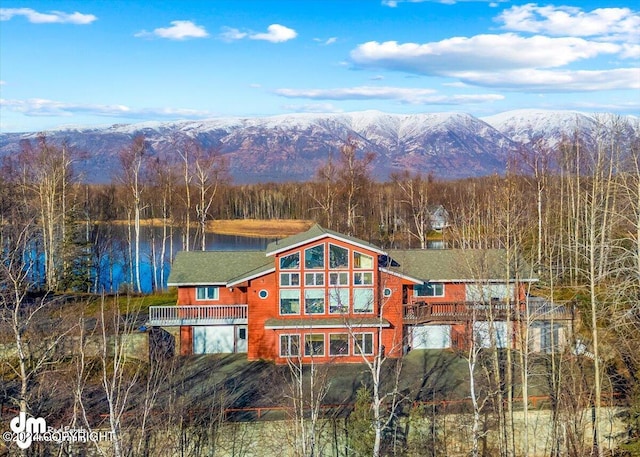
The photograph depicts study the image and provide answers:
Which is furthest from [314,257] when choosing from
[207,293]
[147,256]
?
[147,256]

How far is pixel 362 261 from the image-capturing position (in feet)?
78.5

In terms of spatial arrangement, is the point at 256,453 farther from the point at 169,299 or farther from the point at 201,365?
the point at 169,299

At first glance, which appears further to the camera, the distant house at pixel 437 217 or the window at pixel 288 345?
the distant house at pixel 437 217

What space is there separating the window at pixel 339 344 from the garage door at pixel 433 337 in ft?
11.5

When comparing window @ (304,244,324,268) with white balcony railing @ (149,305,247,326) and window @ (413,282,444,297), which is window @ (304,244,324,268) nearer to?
white balcony railing @ (149,305,247,326)

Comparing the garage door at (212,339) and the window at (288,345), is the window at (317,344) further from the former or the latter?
the garage door at (212,339)

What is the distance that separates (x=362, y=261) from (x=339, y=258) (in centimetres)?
102

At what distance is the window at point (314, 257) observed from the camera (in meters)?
23.8

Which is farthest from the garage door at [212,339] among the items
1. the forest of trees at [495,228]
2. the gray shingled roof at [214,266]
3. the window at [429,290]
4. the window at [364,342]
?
the window at [429,290]

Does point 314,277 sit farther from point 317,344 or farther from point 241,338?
point 241,338

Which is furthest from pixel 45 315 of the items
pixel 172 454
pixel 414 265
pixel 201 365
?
pixel 414 265

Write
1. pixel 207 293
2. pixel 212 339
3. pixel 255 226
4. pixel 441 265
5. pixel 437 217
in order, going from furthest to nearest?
pixel 255 226 < pixel 437 217 < pixel 441 265 < pixel 207 293 < pixel 212 339

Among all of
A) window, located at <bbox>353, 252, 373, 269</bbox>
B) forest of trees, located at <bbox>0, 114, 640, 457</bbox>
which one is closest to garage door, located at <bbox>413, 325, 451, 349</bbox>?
forest of trees, located at <bbox>0, 114, 640, 457</bbox>

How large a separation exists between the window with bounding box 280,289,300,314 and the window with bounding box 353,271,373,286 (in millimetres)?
2554
